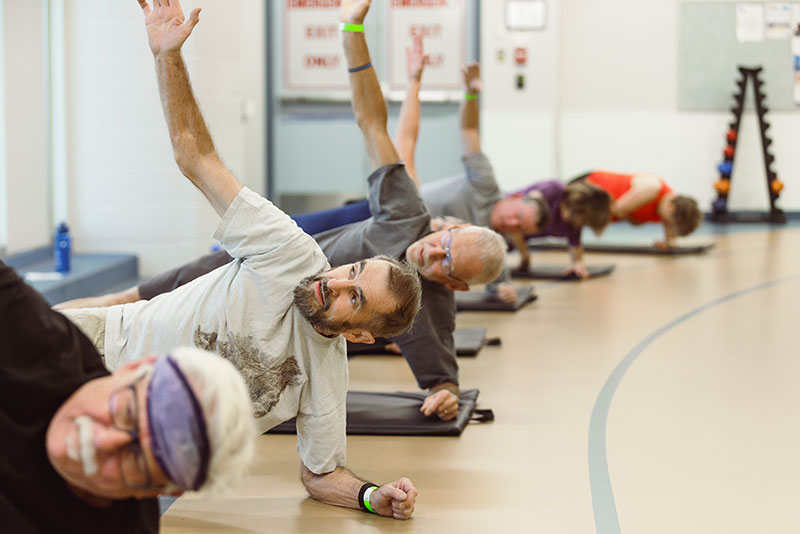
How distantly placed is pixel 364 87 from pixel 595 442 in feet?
5.09

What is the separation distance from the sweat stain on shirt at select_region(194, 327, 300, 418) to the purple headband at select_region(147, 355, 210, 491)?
105 centimetres

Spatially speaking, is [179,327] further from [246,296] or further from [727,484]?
[727,484]

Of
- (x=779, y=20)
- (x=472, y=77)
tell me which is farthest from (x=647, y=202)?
(x=779, y=20)

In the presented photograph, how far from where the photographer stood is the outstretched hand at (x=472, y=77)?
5.64 metres

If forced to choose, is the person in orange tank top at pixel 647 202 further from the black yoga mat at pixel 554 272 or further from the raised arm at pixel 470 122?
the raised arm at pixel 470 122

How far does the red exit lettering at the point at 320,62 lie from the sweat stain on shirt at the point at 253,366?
8401mm

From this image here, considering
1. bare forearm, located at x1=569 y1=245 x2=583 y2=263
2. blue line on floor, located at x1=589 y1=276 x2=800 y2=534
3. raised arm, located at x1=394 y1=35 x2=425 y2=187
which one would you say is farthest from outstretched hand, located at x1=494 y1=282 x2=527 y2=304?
raised arm, located at x1=394 y1=35 x2=425 y2=187

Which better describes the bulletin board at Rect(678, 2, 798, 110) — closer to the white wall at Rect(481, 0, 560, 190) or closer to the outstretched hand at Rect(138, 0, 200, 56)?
the white wall at Rect(481, 0, 560, 190)

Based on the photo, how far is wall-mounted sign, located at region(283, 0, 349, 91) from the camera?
1054 cm

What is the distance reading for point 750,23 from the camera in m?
11.2

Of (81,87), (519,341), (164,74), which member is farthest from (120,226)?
(164,74)

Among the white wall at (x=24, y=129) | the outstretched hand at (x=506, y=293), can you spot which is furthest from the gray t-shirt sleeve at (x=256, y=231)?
the white wall at (x=24, y=129)

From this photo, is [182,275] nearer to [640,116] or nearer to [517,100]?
[517,100]

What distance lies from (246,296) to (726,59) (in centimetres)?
990
